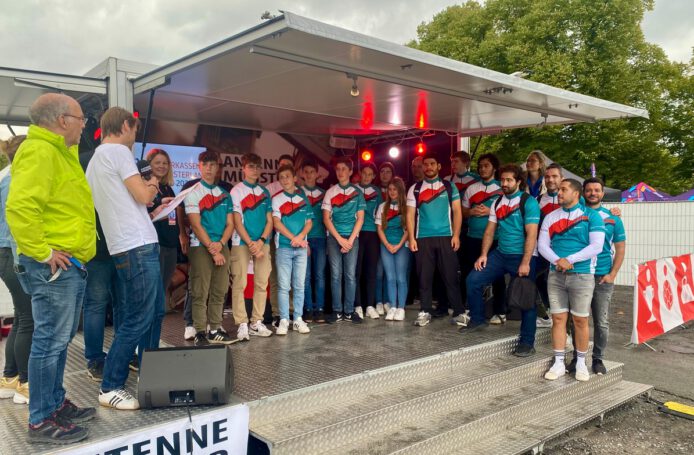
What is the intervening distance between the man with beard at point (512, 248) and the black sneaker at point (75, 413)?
11.8ft

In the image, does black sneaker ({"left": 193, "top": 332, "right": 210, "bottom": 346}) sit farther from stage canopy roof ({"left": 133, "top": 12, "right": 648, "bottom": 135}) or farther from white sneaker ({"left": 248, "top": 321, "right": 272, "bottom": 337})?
stage canopy roof ({"left": 133, "top": 12, "right": 648, "bottom": 135})

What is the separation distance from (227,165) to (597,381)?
5388 millimetres

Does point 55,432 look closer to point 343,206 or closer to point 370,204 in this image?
point 343,206

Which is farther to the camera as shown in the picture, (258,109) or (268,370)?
(258,109)

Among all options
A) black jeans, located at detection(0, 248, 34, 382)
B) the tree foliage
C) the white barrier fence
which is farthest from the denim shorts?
the tree foliage

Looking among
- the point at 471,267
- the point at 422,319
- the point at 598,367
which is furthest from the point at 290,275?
the point at 598,367

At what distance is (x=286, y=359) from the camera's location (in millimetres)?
4227

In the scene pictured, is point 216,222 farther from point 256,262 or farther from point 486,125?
point 486,125

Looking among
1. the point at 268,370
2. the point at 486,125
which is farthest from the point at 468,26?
the point at 268,370

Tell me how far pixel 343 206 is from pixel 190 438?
3.24m

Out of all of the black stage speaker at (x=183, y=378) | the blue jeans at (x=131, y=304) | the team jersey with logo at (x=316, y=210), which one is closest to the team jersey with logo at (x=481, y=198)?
the team jersey with logo at (x=316, y=210)

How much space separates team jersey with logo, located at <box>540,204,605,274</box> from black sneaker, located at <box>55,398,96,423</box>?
3.85 metres

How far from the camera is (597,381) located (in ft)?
15.8

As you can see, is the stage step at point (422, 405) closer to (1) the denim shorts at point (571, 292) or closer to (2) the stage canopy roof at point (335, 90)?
(1) the denim shorts at point (571, 292)
